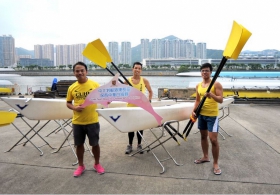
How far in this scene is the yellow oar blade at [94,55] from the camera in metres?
3.96

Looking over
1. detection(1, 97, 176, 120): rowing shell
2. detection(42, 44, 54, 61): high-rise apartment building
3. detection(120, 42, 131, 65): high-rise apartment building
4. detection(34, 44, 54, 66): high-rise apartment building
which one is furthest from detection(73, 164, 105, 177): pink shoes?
detection(34, 44, 54, 66): high-rise apartment building

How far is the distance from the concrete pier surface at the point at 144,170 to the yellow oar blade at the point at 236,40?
1.63 meters

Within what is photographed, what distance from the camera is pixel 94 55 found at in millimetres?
4082

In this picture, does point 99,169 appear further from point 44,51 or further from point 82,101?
point 44,51

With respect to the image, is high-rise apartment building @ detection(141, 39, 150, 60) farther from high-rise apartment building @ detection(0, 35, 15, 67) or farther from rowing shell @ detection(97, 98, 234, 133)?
rowing shell @ detection(97, 98, 234, 133)

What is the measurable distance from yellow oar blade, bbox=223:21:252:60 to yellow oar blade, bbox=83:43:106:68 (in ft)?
6.64

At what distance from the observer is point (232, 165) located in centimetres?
362

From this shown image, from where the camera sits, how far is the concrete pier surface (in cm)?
288

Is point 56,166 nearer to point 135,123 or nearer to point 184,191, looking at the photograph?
point 135,123

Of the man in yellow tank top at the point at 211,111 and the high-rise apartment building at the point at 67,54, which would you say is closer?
the man in yellow tank top at the point at 211,111

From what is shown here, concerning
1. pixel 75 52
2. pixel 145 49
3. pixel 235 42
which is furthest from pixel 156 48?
pixel 235 42

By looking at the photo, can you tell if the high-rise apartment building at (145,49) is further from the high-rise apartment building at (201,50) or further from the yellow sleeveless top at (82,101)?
the yellow sleeveless top at (82,101)

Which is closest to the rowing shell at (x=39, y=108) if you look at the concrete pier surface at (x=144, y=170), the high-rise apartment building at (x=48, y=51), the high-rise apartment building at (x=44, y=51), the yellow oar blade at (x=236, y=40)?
the concrete pier surface at (x=144, y=170)

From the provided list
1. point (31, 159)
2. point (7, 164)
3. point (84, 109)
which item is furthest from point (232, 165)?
point (7, 164)
